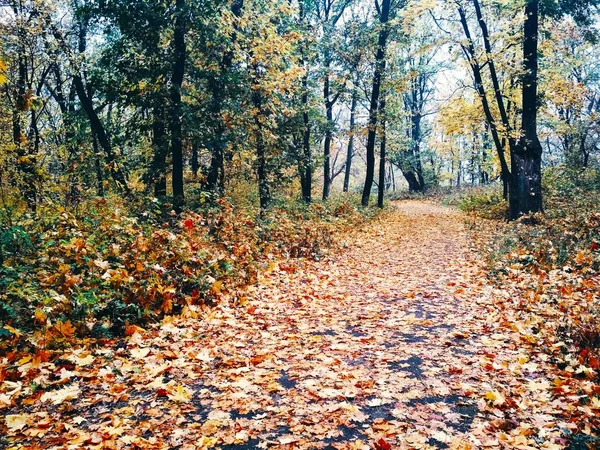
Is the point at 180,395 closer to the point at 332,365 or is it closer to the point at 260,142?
the point at 332,365

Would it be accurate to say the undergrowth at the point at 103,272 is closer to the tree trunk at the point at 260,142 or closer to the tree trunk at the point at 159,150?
the tree trunk at the point at 159,150

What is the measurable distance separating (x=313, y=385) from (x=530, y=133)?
→ 13043 mm

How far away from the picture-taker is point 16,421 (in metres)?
3.21

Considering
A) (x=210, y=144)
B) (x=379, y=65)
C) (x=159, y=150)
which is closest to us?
(x=210, y=144)

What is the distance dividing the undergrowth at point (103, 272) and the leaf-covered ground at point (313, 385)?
1.16 ft

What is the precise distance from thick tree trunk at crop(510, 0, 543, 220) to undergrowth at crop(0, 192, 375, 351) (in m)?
9.84

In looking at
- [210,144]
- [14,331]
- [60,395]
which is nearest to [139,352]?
[60,395]

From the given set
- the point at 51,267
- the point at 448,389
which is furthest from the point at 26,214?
the point at 448,389

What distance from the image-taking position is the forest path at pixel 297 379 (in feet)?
10.5

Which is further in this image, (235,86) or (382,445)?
(235,86)

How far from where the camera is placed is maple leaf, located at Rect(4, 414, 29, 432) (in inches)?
125

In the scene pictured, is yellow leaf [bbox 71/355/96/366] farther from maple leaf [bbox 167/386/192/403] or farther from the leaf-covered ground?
maple leaf [bbox 167/386/192/403]

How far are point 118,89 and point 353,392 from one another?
11.4 m

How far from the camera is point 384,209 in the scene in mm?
23000
